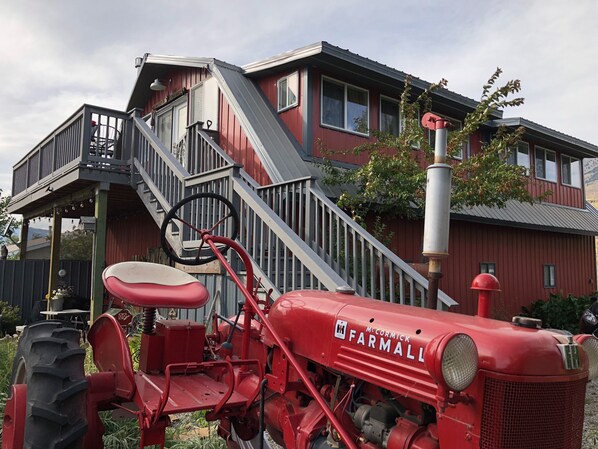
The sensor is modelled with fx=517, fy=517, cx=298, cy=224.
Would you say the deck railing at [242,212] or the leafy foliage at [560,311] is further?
the leafy foliage at [560,311]

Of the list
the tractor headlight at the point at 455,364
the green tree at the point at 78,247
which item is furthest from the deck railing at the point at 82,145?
the green tree at the point at 78,247

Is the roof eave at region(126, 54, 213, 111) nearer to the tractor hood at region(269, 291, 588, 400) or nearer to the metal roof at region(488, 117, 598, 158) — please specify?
the metal roof at region(488, 117, 598, 158)

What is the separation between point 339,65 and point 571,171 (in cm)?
974

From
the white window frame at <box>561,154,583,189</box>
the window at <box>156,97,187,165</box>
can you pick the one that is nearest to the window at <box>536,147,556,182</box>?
the white window frame at <box>561,154,583,189</box>

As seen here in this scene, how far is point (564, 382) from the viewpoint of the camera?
1808 mm

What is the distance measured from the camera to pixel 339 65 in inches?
358

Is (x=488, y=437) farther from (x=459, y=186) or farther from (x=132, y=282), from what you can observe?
(x=459, y=186)

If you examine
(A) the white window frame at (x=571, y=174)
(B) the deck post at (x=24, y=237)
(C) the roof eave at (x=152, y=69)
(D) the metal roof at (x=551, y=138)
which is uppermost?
(C) the roof eave at (x=152, y=69)

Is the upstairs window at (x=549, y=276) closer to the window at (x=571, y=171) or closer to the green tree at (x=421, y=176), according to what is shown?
the window at (x=571, y=171)

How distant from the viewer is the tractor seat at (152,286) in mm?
3168

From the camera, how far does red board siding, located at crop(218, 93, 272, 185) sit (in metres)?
8.54

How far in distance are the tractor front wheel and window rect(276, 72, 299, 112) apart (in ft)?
23.0

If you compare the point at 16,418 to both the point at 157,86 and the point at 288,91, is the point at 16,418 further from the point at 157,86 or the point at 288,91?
the point at 157,86

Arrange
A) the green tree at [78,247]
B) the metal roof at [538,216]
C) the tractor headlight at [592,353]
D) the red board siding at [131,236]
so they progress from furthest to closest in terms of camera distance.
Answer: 1. the green tree at [78,247]
2. the red board siding at [131,236]
3. the metal roof at [538,216]
4. the tractor headlight at [592,353]
